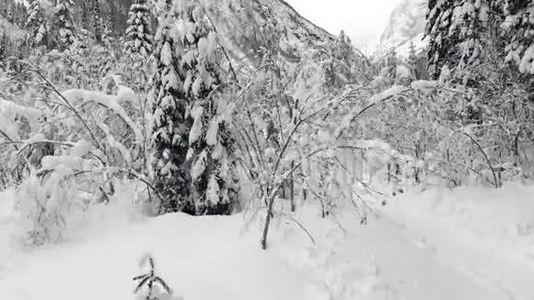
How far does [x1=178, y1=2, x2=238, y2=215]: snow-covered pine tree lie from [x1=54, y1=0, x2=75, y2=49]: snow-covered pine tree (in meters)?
22.2

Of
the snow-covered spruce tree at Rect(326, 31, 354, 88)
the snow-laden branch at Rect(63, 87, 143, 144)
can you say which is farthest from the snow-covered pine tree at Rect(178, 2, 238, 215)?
the snow-covered spruce tree at Rect(326, 31, 354, 88)

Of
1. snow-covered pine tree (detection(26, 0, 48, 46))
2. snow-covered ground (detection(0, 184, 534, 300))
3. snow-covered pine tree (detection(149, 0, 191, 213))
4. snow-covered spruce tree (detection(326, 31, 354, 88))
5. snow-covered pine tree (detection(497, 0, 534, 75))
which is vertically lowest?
snow-covered ground (detection(0, 184, 534, 300))

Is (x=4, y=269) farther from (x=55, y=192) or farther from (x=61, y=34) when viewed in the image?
(x=61, y=34)

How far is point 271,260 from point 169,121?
2.87 m

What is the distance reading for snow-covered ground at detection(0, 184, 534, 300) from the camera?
4973 millimetres

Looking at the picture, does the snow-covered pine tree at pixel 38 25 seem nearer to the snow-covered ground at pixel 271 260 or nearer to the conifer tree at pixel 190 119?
the snow-covered ground at pixel 271 260

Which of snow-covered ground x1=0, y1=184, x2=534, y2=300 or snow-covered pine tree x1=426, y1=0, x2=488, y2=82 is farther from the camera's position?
snow-covered pine tree x1=426, y1=0, x2=488, y2=82

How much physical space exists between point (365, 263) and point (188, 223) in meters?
2.60

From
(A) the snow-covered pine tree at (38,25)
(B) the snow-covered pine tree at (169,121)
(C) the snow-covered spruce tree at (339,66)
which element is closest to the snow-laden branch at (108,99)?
(B) the snow-covered pine tree at (169,121)

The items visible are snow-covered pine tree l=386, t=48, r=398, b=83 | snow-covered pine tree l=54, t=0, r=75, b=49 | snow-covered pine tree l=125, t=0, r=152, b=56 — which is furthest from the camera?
snow-covered pine tree l=125, t=0, r=152, b=56

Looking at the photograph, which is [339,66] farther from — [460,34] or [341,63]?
[460,34]

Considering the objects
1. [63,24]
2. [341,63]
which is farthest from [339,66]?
[63,24]

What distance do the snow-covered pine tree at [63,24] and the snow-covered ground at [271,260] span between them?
22022 mm

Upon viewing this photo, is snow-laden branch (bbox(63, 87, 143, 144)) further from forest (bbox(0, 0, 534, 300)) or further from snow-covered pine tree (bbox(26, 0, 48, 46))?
snow-covered pine tree (bbox(26, 0, 48, 46))
